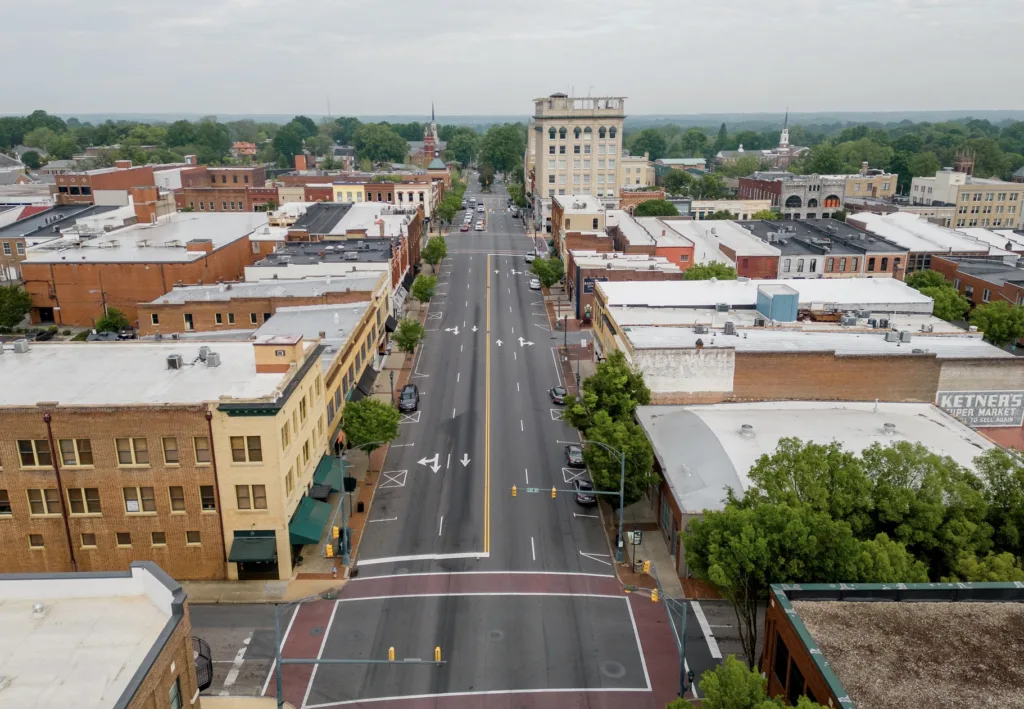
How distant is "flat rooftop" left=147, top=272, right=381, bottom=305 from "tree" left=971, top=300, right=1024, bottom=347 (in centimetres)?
6186

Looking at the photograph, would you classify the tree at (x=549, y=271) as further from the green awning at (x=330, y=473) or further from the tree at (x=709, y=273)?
the green awning at (x=330, y=473)

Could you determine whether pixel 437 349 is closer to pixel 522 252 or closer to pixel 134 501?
pixel 134 501

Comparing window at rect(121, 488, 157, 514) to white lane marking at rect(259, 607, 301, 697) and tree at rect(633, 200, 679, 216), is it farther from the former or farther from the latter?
tree at rect(633, 200, 679, 216)

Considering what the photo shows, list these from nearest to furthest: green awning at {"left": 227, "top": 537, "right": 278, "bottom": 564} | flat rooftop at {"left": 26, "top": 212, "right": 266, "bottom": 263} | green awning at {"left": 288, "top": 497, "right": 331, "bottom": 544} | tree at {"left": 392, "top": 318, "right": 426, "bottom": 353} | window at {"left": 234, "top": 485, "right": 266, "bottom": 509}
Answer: green awning at {"left": 227, "top": 537, "right": 278, "bottom": 564}
window at {"left": 234, "top": 485, "right": 266, "bottom": 509}
green awning at {"left": 288, "top": 497, "right": 331, "bottom": 544}
tree at {"left": 392, "top": 318, "right": 426, "bottom": 353}
flat rooftop at {"left": 26, "top": 212, "right": 266, "bottom": 263}

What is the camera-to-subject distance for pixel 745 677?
78.4ft

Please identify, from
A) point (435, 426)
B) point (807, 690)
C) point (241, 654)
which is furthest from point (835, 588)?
point (435, 426)

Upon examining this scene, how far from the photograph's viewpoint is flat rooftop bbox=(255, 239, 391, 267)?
84625 mm

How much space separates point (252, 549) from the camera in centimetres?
4038

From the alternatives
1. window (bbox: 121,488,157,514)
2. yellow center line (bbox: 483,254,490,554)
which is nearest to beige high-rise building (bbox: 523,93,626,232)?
yellow center line (bbox: 483,254,490,554)

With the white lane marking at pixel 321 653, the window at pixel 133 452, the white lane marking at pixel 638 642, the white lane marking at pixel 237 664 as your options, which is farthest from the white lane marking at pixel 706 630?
the window at pixel 133 452

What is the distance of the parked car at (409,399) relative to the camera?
216ft

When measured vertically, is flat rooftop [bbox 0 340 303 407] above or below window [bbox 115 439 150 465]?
above

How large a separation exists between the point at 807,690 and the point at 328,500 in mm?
33202

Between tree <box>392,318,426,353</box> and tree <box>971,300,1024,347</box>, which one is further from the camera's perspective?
tree <box>392,318,426,353</box>
